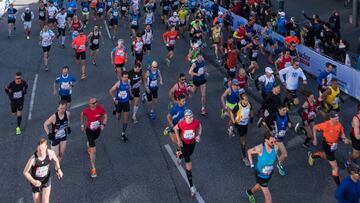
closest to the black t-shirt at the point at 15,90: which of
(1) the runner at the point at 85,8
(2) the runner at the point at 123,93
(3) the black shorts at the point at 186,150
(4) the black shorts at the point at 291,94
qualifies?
(2) the runner at the point at 123,93

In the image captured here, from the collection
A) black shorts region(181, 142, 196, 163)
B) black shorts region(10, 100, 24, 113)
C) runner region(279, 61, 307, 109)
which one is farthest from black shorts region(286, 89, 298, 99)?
black shorts region(10, 100, 24, 113)

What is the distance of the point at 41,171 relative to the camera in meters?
8.59

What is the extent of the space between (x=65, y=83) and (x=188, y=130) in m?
5.16

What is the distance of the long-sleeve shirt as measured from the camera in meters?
7.65

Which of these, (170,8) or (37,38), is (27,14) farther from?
(170,8)

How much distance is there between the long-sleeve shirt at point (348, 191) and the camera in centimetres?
765

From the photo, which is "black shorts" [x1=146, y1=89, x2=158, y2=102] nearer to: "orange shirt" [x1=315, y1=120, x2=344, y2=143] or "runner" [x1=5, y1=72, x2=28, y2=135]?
"runner" [x1=5, y1=72, x2=28, y2=135]

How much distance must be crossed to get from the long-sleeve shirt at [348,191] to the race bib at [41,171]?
544cm

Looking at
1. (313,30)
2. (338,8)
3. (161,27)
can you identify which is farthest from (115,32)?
(338,8)

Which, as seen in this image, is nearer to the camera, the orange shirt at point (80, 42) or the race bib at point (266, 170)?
the race bib at point (266, 170)

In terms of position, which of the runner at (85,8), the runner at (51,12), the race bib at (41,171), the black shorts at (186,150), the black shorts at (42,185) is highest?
the race bib at (41,171)

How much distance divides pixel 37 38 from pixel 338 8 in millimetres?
18545

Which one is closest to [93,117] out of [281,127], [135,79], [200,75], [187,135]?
[187,135]

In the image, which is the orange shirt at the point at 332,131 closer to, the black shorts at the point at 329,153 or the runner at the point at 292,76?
the black shorts at the point at 329,153
